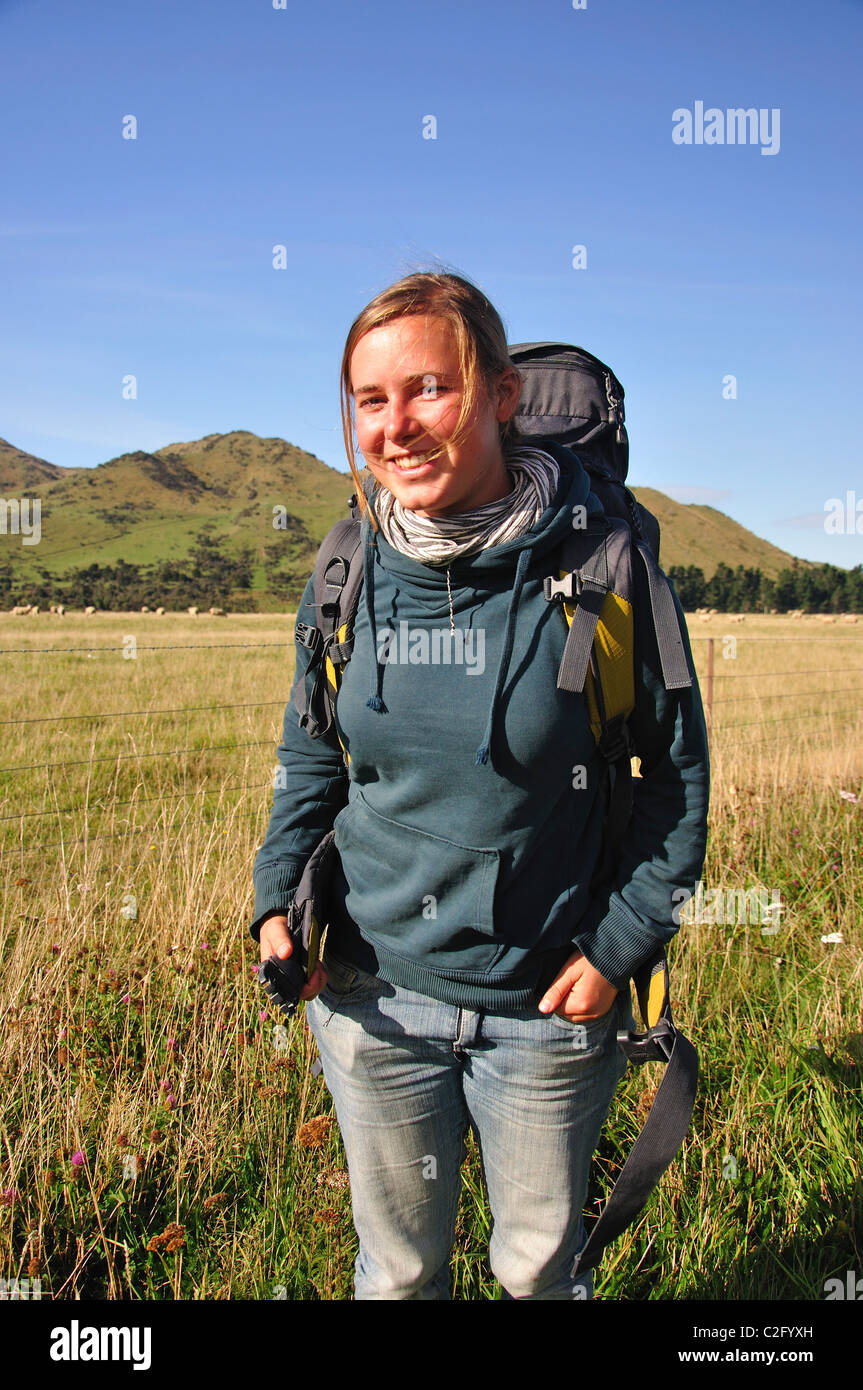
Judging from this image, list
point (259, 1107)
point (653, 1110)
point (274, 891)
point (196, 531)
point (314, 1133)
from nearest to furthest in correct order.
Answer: point (653, 1110)
point (274, 891)
point (314, 1133)
point (259, 1107)
point (196, 531)

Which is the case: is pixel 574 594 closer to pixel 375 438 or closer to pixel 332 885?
pixel 375 438

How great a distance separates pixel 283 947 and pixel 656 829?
801mm

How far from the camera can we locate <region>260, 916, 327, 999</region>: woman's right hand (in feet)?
5.72

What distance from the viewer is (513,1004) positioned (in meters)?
1.57

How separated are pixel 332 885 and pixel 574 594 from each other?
84cm

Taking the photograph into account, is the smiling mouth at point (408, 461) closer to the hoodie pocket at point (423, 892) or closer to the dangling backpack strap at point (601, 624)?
the dangling backpack strap at point (601, 624)

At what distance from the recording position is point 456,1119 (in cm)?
173

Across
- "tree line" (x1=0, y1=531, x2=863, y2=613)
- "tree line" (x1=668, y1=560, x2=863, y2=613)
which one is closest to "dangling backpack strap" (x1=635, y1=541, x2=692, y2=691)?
"tree line" (x1=0, y1=531, x2=863, y2=613)

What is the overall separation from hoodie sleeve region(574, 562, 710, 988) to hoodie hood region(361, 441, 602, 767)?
0.58ft

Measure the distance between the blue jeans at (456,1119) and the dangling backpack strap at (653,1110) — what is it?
0.17 feet

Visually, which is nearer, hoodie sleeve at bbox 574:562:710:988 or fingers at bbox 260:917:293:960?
hoodie sleeve at bbox 574:562:710:988

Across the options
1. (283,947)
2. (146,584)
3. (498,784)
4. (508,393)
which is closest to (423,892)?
(498,784)

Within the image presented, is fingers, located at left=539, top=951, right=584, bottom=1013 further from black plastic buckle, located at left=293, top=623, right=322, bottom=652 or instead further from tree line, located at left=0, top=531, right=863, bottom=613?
tree line, located at left=0, top=531, right=863, bottom=613
